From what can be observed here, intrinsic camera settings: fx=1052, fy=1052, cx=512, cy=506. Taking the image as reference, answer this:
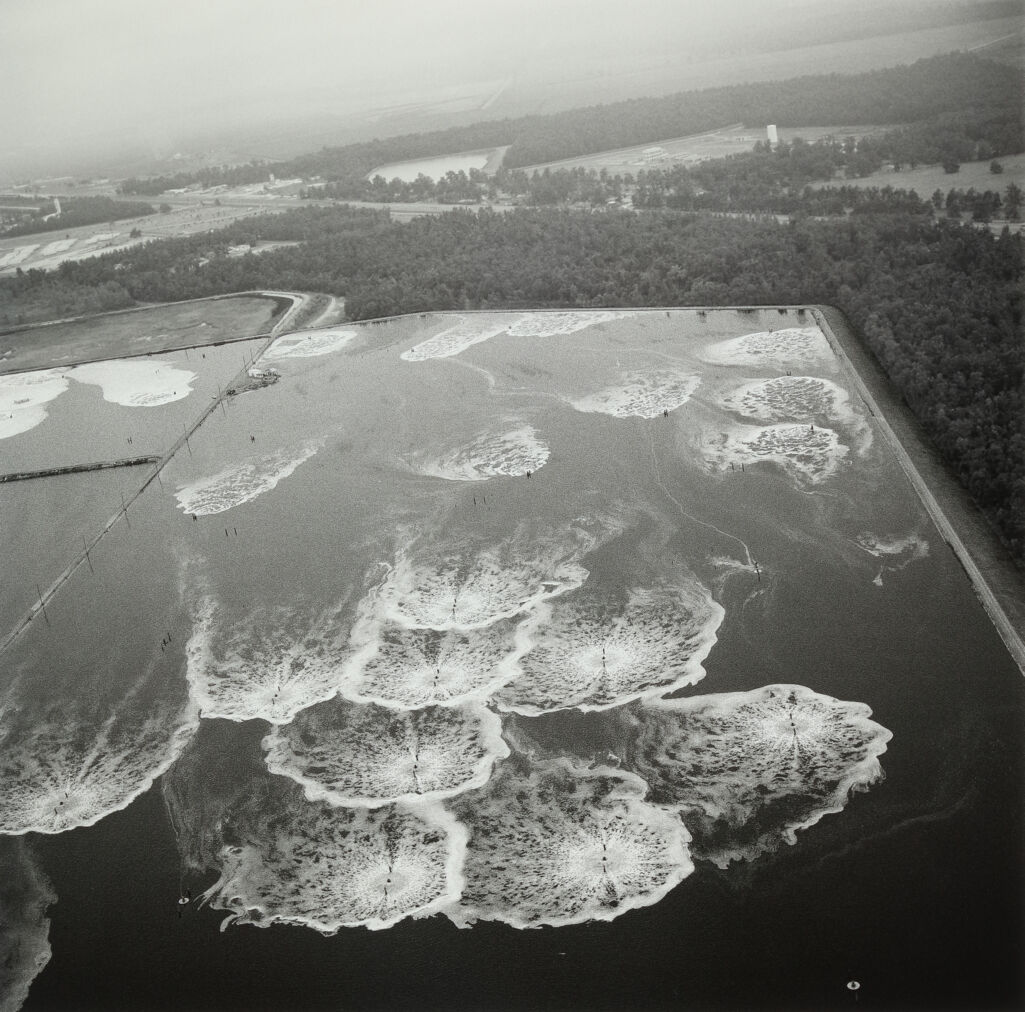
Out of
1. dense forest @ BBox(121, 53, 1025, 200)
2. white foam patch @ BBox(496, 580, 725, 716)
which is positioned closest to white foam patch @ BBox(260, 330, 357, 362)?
white foam patch @ BBox(496, 580, 725, 716)

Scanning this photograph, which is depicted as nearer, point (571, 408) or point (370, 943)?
point (370, 943)

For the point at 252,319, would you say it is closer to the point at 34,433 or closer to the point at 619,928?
the point at 34,433

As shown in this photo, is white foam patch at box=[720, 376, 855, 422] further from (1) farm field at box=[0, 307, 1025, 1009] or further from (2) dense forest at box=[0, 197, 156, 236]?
(2) dense forest at box=[0, 197, 156, 236]

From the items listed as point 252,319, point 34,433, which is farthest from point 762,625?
point 252,319

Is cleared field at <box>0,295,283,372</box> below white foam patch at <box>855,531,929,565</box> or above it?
above

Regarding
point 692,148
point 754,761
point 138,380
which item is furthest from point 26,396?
point 692,148

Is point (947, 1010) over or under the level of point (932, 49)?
under
